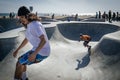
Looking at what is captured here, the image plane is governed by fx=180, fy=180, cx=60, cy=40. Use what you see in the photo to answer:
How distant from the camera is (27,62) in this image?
12.7 feet

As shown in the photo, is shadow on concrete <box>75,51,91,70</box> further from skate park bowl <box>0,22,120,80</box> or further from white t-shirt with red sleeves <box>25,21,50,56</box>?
white t-shirt with red sleeves <box>25,21,50,56</box>

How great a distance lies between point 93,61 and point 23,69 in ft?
19.5

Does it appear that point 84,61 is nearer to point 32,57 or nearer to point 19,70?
point 19,70

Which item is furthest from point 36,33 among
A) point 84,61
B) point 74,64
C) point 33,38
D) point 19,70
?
point 84,61

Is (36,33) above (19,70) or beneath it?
above

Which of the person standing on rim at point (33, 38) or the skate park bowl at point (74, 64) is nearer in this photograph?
the person standing on rim at point (33, 38)

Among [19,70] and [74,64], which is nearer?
[19,70]

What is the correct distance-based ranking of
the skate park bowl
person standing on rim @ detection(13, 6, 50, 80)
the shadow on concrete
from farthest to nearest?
the shadow on concrete, the skate park bowl, person standing on rim @ detection(13, 6, 50, 80)

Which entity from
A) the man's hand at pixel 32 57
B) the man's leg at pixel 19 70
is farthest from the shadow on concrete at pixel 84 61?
the man's hand at pixel 32 57

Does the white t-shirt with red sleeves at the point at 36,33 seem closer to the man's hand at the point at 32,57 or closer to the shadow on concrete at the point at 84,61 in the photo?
the man's hand at the point at 32,57

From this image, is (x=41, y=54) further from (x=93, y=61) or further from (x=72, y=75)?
(x=93, y=61)

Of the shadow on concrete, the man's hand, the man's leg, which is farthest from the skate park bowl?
the man's hand

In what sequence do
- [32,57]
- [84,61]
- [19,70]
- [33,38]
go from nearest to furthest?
1. [32,57]
2. [33,38]
3. [19,70]
4. [84,61]

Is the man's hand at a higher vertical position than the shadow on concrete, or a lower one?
higher
